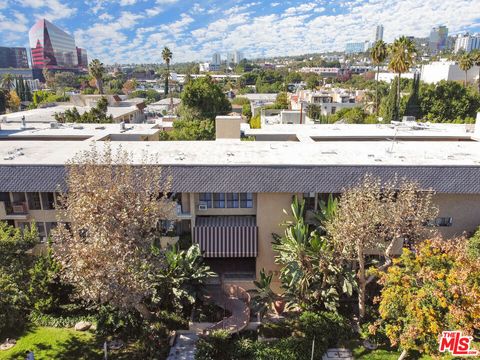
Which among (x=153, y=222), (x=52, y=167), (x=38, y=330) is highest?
(x=52, y=167)

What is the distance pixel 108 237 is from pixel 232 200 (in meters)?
11.2

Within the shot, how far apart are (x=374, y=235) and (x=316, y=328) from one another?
647 cm

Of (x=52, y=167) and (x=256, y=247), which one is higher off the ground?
(x=52, y=167)

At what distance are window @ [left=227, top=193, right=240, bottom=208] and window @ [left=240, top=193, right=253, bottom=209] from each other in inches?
12.8

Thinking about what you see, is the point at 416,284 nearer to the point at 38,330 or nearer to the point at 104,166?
the point at 104,166

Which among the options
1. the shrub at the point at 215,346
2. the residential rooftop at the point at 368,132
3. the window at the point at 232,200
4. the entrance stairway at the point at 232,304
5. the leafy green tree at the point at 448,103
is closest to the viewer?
the shrub at the point at 215,346

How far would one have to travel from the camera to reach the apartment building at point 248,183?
24578mm

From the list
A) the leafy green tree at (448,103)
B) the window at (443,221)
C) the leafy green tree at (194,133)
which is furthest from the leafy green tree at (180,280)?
the leafy green tree at (448,103)

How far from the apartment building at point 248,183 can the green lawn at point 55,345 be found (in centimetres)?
772

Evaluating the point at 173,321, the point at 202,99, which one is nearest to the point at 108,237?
the point at 173,321

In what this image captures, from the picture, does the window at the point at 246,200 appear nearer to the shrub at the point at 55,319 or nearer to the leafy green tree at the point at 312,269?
the leafy green tree at the point at 312,269

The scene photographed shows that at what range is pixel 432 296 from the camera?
56.4 ft

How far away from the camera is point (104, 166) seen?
19500 millimetres

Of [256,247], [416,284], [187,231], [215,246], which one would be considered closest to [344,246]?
[416,284]
